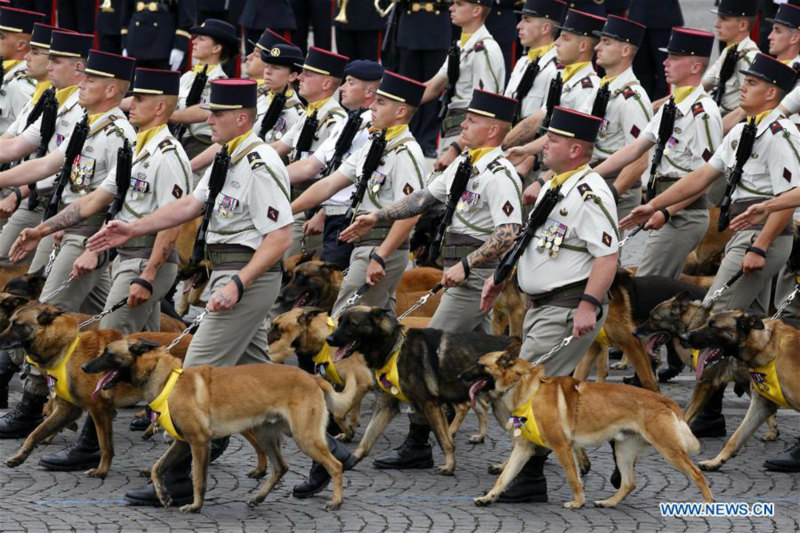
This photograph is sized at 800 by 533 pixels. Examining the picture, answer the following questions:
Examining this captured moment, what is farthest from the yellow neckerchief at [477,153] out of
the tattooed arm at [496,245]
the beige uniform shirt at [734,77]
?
the beige uniform shirt at [734,77]

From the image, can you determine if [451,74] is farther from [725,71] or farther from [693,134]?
[693,134]

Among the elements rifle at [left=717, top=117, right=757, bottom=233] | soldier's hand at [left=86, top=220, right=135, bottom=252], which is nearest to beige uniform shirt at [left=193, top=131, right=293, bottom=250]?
soldier's hand at [left=86, top=220, right=135, bottom=252]

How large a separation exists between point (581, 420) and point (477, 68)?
5897 mm

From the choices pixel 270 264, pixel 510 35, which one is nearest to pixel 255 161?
pixel 270 264

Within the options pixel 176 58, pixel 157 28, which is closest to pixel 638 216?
pixel 176 58

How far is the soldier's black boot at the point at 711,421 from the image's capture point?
34.8 ft

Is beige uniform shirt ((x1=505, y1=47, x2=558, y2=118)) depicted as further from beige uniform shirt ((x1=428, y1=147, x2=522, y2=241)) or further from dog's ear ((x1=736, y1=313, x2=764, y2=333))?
dog's ear ((x1=736, y1=313, x2=764, y2=333))

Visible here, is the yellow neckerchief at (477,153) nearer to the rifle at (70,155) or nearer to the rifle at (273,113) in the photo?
the rifle at (70,155)

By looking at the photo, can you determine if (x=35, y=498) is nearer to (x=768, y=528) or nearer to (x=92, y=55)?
(x=92, y=55)

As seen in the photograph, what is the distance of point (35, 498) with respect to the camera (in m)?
8.98

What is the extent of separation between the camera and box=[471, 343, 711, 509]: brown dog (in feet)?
28.6

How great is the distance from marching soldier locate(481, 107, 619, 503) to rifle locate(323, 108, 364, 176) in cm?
280

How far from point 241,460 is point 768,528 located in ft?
11.0

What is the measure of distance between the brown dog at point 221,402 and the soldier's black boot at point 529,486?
1008mm
